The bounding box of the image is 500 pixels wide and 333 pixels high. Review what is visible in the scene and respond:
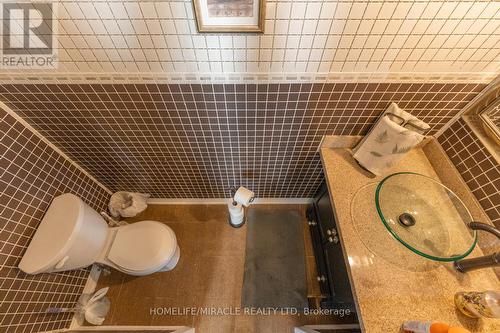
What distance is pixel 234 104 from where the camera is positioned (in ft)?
3.32

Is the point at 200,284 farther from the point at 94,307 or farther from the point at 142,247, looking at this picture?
the point at 94,307

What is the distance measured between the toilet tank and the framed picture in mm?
1117

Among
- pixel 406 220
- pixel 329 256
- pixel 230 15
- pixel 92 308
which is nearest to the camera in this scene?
pixel 230 15

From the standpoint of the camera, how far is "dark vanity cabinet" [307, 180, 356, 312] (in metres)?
1.05

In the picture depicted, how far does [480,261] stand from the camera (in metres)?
0.75

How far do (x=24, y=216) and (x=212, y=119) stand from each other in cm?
106

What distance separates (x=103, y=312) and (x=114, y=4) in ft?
5.83

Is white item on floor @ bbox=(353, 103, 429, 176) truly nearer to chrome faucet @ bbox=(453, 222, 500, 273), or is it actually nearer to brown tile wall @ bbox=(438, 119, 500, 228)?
brown tile wall @ bbox=(438, 119, 500, 228)

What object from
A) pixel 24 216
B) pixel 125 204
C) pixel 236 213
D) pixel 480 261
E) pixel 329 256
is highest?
pixel 125 204

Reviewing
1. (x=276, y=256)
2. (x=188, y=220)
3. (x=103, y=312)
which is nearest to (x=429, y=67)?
(x=276, y=256)

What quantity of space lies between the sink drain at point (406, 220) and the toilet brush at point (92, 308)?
73.4 inches

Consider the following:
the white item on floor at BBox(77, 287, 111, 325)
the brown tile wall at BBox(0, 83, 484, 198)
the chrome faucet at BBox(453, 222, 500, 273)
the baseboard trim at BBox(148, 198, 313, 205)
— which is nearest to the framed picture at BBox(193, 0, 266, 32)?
the brown tile wall at BBox(0, 83, 484, 198)

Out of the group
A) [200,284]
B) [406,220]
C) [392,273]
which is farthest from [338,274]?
[200,284]

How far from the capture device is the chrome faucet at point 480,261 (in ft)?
2.17
